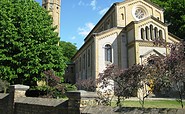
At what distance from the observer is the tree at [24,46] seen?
17828 millimetres

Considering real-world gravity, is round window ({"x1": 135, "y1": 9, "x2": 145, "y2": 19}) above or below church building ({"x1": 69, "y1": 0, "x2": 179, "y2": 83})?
above

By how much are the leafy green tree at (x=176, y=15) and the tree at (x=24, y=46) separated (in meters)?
23.6

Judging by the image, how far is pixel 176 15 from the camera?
38.0m

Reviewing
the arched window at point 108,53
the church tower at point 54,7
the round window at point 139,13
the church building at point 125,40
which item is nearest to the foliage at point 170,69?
the church building at point 125,40

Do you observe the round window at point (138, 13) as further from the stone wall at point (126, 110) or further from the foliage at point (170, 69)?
the stone wall at point (126, 110)

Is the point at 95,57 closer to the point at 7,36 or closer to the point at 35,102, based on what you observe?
the point at 7,36

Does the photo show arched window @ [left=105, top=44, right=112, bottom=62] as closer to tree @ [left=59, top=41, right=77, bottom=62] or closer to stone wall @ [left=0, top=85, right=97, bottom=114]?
stone wall @ [left=0, top=85, right=97, bottom=114]

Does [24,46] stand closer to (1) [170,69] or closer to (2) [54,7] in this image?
(1) [170,69]

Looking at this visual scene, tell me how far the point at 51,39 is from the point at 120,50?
515 inches

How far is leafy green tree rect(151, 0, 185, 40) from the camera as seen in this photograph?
35569mm

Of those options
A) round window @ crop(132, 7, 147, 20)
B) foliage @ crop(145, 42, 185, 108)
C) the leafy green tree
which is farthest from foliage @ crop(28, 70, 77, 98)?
the leafy green tree

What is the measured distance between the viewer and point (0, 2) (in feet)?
65.7

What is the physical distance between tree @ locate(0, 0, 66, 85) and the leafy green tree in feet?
77.4

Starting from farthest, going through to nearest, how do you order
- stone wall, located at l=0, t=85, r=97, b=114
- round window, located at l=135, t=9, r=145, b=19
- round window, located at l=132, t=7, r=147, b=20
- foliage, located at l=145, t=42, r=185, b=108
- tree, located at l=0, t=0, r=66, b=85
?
1. round window, located at l=135, t=9, r=145, b=19
2. round window, located at l=132, t=7, r=147, b=20
3. tree, located at l=0, t=0, r=66, b=85
4. stone wall, located at l=0, t=85, r=97, b=114
5. foliage, located at l=145, t=42, r=185, b=108
